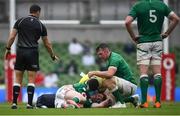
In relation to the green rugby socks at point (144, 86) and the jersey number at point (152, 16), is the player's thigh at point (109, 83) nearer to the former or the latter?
the green rugby socks at point (144, 86)

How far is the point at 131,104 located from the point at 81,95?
147 centimetres

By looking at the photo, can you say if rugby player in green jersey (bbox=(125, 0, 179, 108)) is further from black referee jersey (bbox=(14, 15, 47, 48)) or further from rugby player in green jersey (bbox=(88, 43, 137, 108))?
black referee jersey (bbox=(14, 15, 47, 48))

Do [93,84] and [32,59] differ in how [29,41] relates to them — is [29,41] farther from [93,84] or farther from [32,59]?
[93,84]

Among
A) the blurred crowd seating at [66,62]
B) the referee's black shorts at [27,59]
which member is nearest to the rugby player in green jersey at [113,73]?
the referee's black shorts at [27,59]

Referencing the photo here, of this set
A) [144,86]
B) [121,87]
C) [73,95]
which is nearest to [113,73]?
[121,87]

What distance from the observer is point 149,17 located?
1647 cm

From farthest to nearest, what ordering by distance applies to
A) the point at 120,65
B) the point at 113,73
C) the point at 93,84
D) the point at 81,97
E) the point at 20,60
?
the point at 120,65
the point at 20,60
the point at 81,97
the point at 113,73
the point at 93,84

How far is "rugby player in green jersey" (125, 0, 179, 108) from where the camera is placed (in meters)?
16.4

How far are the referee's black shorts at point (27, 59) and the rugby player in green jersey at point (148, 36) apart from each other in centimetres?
188

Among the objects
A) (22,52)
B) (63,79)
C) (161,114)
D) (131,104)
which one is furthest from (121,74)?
(63,79)

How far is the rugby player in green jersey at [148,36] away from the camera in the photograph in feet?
53.9

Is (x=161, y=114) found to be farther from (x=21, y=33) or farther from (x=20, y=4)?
(x=20, y=4)

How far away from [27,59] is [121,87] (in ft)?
6.17

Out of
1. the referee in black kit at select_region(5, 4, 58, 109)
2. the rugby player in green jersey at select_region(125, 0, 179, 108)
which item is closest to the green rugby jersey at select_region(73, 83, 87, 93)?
the referee in black kit at select_region(5, 4, 58, 109)
